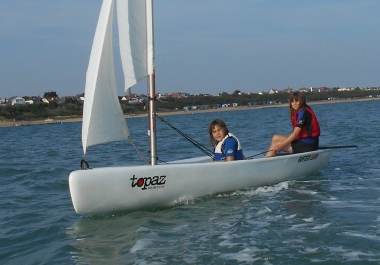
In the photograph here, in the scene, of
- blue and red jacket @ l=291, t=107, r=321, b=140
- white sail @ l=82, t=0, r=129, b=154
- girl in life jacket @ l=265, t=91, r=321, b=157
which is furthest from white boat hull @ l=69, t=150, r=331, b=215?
blue and red jacket @ l=291, t=107, r=321, b=140

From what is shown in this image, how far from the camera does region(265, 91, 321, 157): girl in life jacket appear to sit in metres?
8.09

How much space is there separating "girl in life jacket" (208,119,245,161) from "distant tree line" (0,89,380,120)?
41417 mm

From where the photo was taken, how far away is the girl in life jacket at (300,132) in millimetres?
8086

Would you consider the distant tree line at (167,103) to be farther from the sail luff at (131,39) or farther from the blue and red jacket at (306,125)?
the sail luff at (131,39)

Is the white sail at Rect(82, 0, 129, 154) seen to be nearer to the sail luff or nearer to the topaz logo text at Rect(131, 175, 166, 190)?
the sail luff

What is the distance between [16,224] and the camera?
635cm

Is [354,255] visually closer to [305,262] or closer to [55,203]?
[305,262]

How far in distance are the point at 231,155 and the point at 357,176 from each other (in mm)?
2419

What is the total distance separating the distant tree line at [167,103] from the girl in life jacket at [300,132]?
133 feet

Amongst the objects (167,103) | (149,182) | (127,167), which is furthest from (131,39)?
(167,103)

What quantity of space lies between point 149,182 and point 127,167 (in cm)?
33

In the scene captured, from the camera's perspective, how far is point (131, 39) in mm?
6645

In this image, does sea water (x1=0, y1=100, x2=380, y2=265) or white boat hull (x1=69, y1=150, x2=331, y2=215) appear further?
white boat hull (x1=69, y1=150, x2=331, y2=215)

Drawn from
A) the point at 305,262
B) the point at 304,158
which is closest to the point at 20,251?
the point at 305,262
